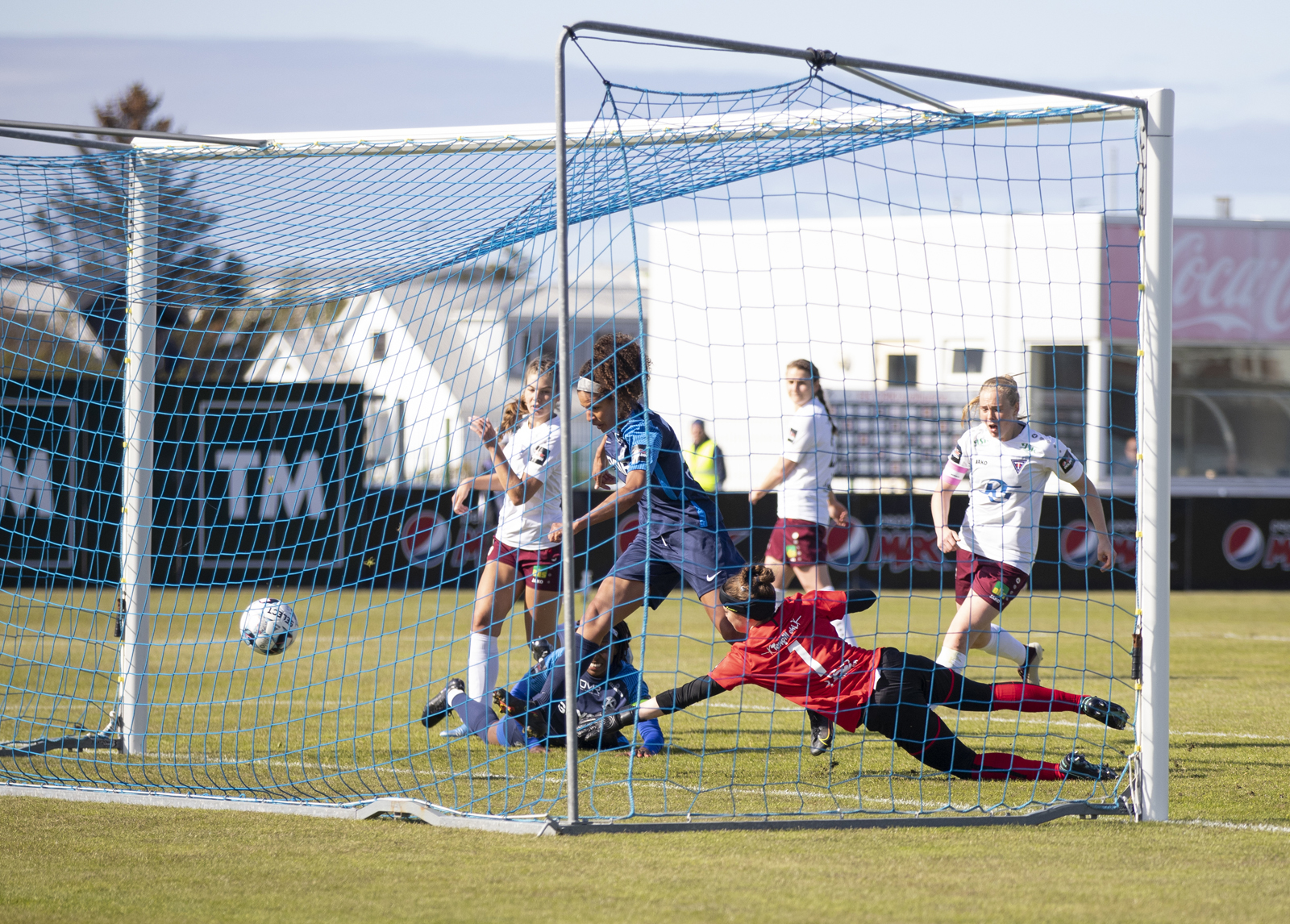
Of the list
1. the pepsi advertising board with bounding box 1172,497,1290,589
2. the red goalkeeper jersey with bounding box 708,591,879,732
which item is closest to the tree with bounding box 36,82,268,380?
the red goalkeeper jersey with bounding box 708,591,879,732

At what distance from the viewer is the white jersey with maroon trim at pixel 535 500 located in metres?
6.63

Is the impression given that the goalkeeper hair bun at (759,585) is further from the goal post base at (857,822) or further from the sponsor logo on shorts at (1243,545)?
the sponsor logo on shorts at (1243,545)

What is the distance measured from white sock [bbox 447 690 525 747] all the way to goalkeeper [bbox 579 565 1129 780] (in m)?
0.85

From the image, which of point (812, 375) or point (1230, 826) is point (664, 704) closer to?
point (1230, 826)

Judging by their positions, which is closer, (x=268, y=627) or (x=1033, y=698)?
(x=1033, y=698)

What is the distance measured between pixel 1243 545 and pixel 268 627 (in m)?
14.7

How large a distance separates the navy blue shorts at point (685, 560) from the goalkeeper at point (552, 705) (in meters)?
0.38

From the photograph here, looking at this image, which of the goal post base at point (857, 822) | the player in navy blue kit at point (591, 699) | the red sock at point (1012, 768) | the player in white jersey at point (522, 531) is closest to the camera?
the goal post base at point (857, 822)

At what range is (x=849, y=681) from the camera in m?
5.28

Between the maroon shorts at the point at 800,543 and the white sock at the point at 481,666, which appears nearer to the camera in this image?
the white sock at the point at 481,666

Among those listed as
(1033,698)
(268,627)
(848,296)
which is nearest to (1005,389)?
(1033,698)

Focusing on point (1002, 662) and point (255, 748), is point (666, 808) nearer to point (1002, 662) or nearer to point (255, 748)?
point (255, 748)

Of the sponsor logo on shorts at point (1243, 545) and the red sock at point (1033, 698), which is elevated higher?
the red sock at point (1033, 698)

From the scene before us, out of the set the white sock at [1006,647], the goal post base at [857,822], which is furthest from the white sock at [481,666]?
the white sock at [1006,647]
